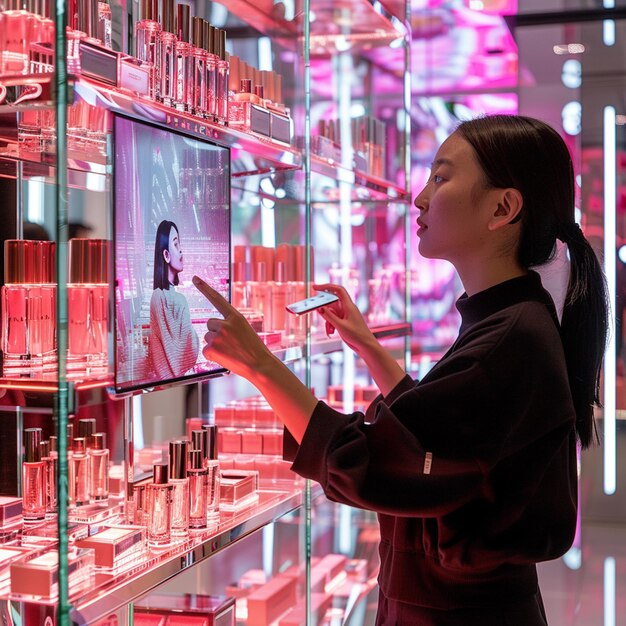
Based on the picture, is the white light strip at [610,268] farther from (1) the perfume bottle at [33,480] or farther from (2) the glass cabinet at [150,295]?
(1) the perfume bottle at [33,480]

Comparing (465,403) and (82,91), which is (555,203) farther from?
(82,91)

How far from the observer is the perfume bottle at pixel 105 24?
1.41m

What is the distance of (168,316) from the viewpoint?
162 centimetres

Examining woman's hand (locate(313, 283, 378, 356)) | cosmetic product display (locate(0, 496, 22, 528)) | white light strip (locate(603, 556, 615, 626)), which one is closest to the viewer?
cosmetic product display (locate(0, 496, 22, 528))

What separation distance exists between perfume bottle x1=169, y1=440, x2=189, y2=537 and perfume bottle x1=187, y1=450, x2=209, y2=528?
0.05 ft

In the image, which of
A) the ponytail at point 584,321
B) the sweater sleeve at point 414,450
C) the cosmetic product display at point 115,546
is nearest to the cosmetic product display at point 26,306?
the cosmetic product display at point 115,546

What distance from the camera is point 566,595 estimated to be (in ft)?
12.3

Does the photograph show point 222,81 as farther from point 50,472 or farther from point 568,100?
point 568,100

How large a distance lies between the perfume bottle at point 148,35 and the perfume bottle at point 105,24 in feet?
0.38

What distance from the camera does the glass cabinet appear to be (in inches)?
51.3

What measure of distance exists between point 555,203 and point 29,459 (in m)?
0.98

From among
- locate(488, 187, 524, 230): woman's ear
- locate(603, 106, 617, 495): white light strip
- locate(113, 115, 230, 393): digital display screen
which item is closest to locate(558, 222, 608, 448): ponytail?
locate(488, 187, 524, 230): woman's ear

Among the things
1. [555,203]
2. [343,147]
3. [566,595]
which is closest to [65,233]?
[555,203]

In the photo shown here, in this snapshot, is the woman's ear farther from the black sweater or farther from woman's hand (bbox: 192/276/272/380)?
woman's hand (bbox: 192/276/272/380)
